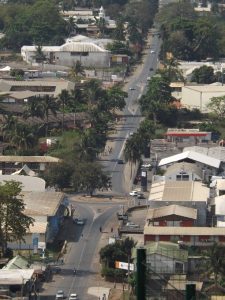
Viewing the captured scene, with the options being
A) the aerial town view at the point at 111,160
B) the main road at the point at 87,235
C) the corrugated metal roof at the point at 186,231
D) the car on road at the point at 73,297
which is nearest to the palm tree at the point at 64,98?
the aerial town view at the point at 111,160

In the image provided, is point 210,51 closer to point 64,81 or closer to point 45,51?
point 45,51

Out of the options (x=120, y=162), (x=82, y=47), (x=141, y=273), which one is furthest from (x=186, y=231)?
(x=82, y=47)

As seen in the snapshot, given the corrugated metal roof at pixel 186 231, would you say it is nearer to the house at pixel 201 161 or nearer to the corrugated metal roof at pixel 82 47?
the house at pixel 201 161

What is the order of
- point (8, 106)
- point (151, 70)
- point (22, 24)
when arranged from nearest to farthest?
point (8, 106) → point (151, 70) → point (22, 24)

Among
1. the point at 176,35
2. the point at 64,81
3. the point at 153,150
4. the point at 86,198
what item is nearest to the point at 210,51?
the point at 176,35

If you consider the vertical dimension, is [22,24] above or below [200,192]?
below

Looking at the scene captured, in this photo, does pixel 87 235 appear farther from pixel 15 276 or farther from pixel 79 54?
pixel 79 54
